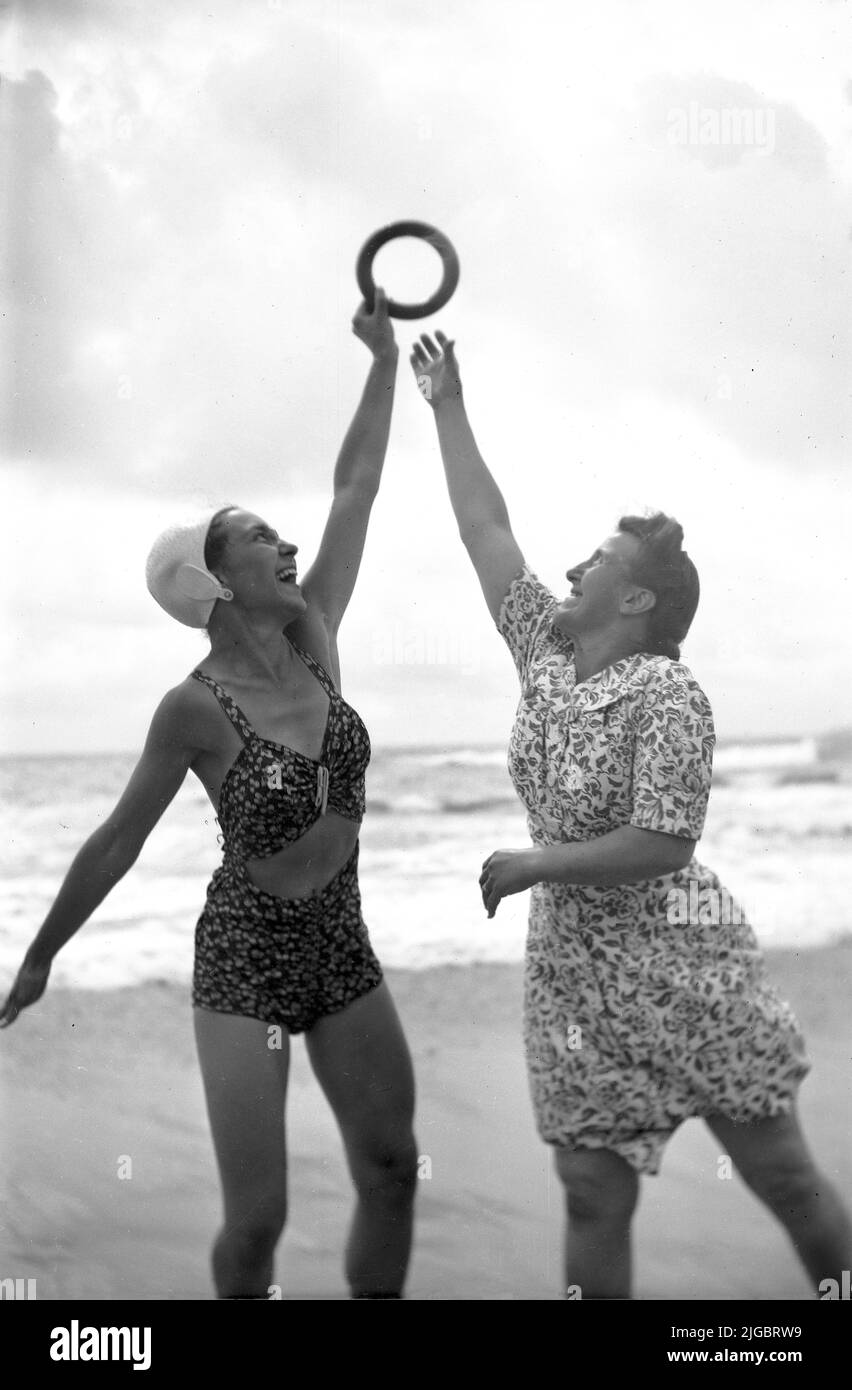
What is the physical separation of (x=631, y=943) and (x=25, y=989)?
115 cm

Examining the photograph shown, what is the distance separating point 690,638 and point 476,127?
3.57 ft

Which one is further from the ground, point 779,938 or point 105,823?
point 105,823

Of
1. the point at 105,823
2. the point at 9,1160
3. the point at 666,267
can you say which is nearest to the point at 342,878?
the point at 105,823

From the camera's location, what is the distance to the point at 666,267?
256cm

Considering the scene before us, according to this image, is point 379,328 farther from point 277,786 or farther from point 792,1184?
point 792,1184

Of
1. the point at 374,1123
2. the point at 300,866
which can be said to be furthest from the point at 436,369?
the point at 374,1123

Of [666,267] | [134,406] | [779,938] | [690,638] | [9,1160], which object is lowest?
[9,1160]

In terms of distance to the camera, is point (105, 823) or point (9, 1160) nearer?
point (105, 823)

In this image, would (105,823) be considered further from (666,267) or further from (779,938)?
(666,267)

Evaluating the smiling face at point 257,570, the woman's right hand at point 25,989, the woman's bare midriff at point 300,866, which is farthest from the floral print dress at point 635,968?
the woman's right hand at point 25,989

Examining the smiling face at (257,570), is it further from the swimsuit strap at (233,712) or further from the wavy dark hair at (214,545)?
the swimsuit strap at (233,712)

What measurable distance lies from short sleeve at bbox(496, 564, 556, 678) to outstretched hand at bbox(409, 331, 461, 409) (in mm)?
365

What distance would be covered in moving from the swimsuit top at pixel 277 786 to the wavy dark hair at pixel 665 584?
58cm

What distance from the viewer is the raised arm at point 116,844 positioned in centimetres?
237
